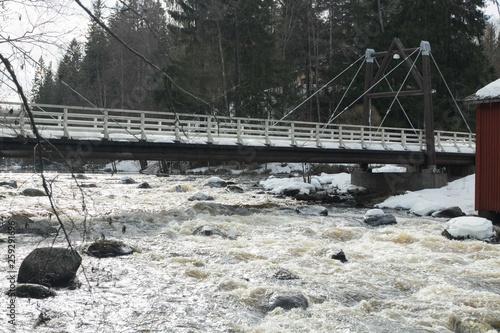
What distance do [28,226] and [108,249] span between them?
11.9 feet

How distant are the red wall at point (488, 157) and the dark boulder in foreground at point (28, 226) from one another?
12369 mm

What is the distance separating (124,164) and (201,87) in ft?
71.6

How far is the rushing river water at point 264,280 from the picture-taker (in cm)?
648

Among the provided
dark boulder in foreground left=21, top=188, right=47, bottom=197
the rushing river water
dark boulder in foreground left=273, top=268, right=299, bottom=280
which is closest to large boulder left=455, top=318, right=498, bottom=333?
the rushing river water

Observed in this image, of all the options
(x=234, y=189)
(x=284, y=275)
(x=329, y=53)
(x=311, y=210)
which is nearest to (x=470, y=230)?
(x=311, y=210)

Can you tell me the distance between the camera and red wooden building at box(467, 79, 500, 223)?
15538 mm

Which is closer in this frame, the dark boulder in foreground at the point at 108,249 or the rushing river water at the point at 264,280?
the rushing river water at the point at 264,280

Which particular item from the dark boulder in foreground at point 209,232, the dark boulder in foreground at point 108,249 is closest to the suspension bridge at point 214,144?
the dark boulder in foreground at point 108,249

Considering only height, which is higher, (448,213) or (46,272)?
(46,272)

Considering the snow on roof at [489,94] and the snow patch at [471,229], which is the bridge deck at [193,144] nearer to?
the snow patch at [471,229]

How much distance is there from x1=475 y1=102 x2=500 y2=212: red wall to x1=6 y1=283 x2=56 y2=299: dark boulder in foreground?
13.2m

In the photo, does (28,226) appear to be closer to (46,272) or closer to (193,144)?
(46,272)

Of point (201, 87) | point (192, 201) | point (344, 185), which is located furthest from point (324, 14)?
point (192, 201)

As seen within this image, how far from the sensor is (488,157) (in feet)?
52.3
